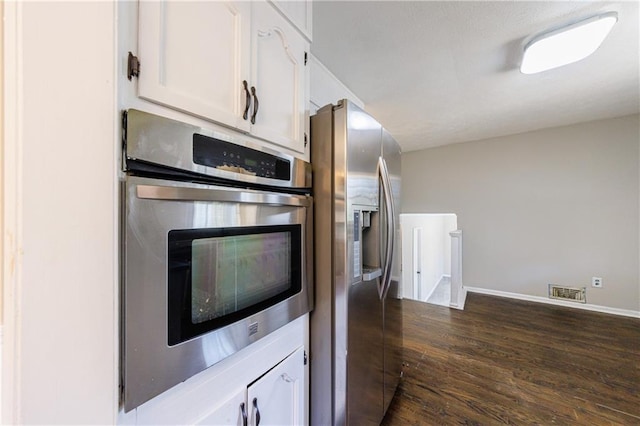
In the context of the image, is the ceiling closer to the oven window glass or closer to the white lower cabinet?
the oven window glass

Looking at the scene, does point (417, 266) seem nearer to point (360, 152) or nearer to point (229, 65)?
point (360, 152)

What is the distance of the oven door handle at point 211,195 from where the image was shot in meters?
0.59

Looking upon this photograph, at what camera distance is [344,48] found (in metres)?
1.75

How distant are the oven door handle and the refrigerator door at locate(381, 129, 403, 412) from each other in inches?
31.4

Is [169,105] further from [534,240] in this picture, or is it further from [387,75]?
[534,240]

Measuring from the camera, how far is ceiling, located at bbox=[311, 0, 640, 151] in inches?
56.9

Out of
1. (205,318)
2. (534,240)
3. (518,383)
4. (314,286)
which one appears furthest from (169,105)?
(534,240)

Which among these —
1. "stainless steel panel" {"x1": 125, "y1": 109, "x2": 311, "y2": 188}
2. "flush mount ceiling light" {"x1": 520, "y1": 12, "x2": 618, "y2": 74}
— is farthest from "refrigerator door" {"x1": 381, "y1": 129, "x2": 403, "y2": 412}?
"flush mount ceiling light" {"x1": 520, "y1": 12, "x2": 618, "y2": 74}

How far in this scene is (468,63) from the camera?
6.33ft

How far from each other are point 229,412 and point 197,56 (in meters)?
1.05

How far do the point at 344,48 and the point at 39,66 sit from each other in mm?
1714

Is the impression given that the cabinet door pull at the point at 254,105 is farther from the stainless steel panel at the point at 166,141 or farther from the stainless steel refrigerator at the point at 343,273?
the stainless steel refrigerator at the point at 343,273

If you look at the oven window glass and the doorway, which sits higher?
the oven window glass

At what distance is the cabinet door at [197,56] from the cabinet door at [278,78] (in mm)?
63
